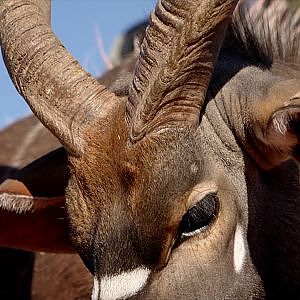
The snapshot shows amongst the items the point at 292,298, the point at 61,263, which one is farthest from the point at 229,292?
the point at 61,263

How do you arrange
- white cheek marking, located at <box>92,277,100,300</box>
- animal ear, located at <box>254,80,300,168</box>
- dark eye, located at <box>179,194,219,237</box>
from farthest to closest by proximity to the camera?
white cheek marking, located at <box>92,277,100,300</box> → dark eye, located at <box>179,194,219,237</box> → animal ear, located at <box>254,80,300,168</box>

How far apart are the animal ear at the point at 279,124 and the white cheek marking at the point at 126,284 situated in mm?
727

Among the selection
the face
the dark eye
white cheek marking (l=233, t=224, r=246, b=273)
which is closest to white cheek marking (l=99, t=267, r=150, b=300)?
the face

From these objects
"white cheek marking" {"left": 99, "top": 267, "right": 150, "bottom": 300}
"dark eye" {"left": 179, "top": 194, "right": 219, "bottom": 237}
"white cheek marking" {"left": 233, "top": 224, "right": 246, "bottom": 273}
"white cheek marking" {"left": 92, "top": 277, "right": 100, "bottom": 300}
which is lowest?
"white cheek marking" {"left": 233, "top": 224, "right": 246, "bottom": 273}

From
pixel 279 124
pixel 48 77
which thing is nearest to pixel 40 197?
pixel 48 77

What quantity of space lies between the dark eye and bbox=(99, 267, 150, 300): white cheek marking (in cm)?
24

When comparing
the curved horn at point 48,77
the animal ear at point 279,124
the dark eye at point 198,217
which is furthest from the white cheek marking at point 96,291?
the animal ear at point 279,124

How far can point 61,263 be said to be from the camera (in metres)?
7.00

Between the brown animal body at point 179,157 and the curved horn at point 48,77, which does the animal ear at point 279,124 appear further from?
the curved horn at point 48,77

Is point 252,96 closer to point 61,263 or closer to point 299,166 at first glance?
point 299,166

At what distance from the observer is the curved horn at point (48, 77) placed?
183 inches

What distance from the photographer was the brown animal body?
176 inches

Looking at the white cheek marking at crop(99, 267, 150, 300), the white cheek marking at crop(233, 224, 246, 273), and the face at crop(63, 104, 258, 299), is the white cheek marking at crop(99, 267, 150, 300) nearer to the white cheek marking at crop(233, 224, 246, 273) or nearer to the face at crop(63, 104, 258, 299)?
the face at crop(63, 104, 258, 299)

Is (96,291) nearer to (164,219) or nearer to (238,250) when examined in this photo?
(164,219)
